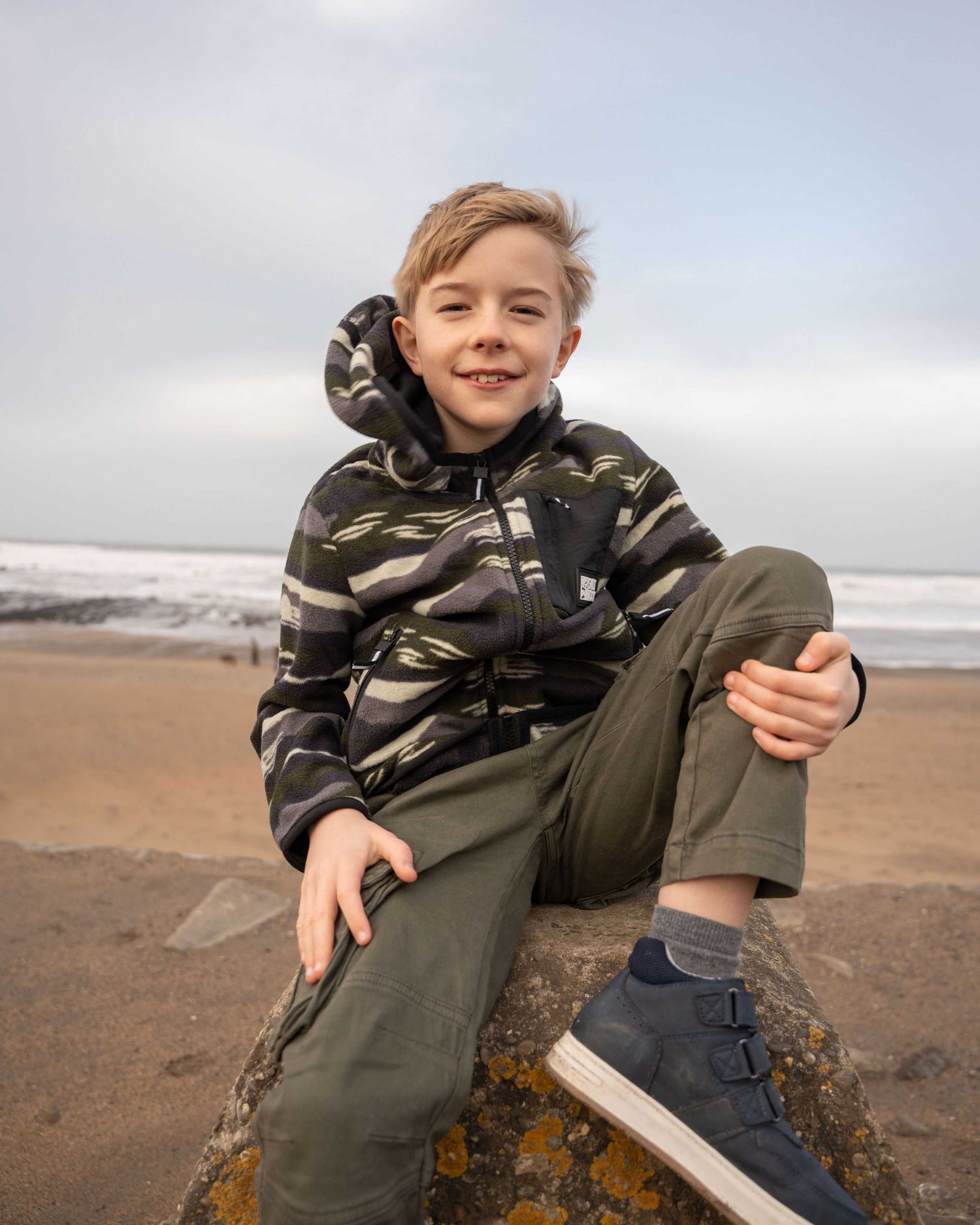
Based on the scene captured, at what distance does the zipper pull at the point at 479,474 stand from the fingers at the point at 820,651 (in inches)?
31.6

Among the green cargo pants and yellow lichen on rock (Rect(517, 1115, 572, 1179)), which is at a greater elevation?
the green cargo pants

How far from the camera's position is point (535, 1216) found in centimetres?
150

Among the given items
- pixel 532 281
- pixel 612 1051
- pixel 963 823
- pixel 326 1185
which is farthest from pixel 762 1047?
pixel 963 823

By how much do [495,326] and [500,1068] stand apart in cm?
147

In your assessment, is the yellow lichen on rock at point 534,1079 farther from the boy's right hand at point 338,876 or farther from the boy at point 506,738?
the boy's right hand at point 338,876

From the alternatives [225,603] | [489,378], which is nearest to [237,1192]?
[489,378]

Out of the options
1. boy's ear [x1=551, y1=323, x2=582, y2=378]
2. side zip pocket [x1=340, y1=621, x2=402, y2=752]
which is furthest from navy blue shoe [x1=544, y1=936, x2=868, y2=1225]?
boy's ear [x1=551, y1=323, x2=582, y2=378]

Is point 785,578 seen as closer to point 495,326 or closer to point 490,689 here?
point 490,689

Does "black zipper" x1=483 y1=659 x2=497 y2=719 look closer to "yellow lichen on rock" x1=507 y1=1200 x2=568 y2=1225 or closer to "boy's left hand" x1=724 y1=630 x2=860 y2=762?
"boy's left hand" x1=724 y1=630 x2=860 y2=762

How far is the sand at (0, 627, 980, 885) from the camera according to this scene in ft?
17.4

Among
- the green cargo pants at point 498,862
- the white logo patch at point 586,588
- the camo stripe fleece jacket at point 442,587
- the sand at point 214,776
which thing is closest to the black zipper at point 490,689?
the camo stripe fleece jacket at point 442,587

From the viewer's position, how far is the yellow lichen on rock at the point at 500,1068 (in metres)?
1.57

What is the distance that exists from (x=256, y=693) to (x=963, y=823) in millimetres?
7360

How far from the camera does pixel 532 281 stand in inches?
78.5
